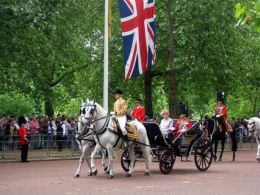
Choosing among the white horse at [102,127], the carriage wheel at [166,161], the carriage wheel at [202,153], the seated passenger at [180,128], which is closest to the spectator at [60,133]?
the seated passenger at [180,128]

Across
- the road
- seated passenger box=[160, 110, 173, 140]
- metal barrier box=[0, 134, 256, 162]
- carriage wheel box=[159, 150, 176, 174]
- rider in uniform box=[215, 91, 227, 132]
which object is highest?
rider in uniform box=[215, 91, 227, 132]

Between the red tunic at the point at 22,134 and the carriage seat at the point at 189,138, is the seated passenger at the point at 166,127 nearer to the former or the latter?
the carriage seat at the point at 189,138

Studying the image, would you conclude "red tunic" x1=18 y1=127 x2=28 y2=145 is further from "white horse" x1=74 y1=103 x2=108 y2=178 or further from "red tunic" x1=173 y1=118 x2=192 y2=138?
"red tunic" x1=173 y1=118 x2=192 y2=138

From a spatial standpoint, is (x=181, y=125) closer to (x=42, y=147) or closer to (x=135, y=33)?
(x=135, y=33)

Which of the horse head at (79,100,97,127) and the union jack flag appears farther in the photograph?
the union jack flag

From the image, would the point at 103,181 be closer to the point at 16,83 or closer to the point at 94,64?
the point at 16,83

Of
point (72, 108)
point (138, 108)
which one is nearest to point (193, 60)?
point (138, 108)

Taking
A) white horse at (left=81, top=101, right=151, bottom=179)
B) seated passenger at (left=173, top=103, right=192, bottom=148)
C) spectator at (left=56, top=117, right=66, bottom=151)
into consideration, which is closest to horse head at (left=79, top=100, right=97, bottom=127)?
white horse at (left=81, top=101, right=151, bottom=179)

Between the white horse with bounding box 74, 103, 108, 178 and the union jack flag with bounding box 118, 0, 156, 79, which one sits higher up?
the union jack flag with bounding box 118, 0, 156, 79

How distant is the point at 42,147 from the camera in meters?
26.3

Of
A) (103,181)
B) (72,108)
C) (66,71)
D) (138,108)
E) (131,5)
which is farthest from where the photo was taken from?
(72,108)

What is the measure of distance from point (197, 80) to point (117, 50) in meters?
5.69

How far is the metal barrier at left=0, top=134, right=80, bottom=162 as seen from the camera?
2494 centimetres

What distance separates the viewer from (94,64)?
38094mm
